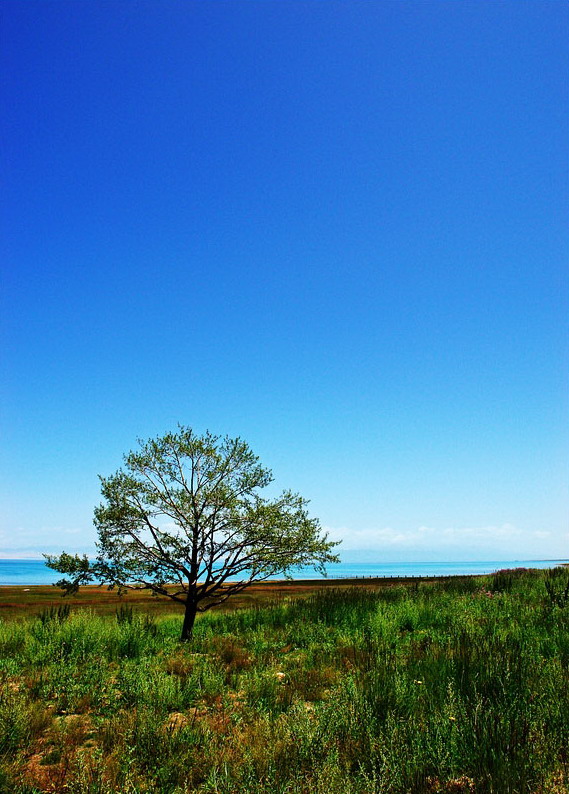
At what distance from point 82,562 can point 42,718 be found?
447 inches

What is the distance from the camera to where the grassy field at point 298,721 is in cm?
429

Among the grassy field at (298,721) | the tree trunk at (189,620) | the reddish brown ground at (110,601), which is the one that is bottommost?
the reddish brown ground at (110,601)

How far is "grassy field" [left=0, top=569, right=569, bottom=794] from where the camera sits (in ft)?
14.1

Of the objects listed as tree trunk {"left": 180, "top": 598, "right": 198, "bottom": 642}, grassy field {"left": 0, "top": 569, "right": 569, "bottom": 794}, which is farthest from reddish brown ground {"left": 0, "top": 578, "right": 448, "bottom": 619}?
grassy field {"left": 0, "top": 569, "right": 569, "bottom": 794}

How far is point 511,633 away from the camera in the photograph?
10.1 m

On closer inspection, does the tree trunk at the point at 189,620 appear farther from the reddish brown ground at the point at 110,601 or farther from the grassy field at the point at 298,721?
the reddish brown ground at the point at 110,601

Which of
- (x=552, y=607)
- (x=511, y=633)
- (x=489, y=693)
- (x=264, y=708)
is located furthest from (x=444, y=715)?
(x=552, y=607)

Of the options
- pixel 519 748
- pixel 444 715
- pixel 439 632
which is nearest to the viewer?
pixel 519 748

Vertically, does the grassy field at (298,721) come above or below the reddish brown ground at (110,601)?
above

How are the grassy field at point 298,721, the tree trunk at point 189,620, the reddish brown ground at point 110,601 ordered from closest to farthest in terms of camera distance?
the grassy field at point 298,721, the tree trunk at point 189,620, the reddish brown ground at point 110,601

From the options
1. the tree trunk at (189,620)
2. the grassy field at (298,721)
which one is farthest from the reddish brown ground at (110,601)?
the grassy field at (298,721)

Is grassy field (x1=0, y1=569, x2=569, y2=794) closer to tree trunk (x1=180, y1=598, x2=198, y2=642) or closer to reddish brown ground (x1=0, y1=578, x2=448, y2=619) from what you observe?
tree trunk (x1=180, y1=598, x2=198, y2=642)

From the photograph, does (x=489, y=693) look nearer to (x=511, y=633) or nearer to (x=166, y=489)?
(x=511, y=633)

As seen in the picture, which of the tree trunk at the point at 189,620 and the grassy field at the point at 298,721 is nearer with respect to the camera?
the grassy field at the point at 298,721
